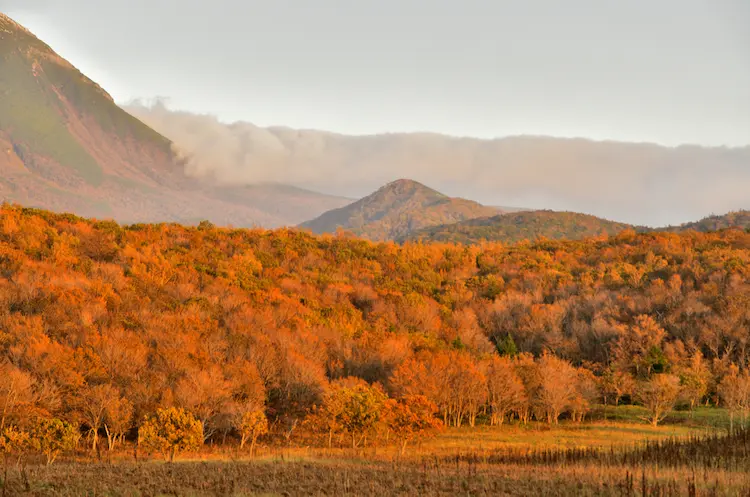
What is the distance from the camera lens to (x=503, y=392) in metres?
69.4

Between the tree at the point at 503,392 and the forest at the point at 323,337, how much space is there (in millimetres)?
214

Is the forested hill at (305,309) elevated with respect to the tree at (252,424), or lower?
elevated

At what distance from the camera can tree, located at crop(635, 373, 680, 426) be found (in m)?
64.9

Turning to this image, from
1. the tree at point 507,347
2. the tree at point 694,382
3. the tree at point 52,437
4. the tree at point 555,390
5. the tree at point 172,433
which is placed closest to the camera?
the tree at point 52,437

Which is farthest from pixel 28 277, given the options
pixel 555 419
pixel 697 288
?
pixel 697 288

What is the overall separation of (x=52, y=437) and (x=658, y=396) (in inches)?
2104

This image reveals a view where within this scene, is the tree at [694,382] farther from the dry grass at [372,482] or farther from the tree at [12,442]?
the tree at [12,442]

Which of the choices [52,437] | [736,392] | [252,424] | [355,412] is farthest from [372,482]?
[736,392]

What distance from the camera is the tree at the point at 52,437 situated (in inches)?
1729

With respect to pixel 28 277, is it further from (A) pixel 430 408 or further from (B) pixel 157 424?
(A) pixel 430 408

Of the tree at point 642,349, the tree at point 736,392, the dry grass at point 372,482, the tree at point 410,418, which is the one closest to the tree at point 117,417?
the dry grass at point 372,482

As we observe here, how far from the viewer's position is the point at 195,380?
5919cm

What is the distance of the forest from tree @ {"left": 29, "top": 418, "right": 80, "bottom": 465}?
0.20 meters

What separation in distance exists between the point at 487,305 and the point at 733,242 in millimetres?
58811
